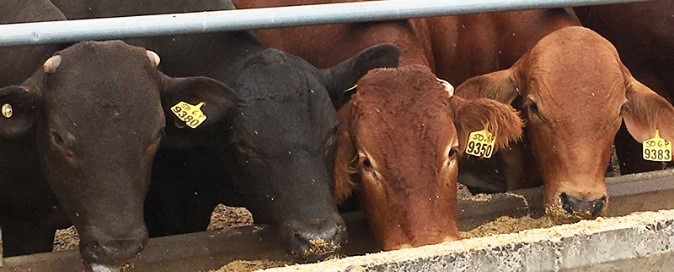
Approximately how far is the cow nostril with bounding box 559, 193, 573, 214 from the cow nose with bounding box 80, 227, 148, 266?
178cm

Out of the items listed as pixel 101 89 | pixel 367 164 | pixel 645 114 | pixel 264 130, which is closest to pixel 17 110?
pixel 101 89

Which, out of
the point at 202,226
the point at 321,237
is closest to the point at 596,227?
the point at 321,237

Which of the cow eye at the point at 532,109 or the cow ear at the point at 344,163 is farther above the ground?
the cow eye at the point at 532,109

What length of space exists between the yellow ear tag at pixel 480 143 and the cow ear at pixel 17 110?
5.89 ft

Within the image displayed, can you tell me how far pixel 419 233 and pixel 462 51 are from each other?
193 cm

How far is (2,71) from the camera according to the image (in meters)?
4.54

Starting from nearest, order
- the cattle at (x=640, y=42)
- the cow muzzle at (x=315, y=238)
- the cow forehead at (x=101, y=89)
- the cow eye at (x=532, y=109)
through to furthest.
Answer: the cow forehead at (x=101, y=89), the cow muzzle at (x=315, y=238), the cow eye at (x=532, y=109), the cattle at (x=640, y=42)

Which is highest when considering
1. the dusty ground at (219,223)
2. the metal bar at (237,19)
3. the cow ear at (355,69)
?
the metal bar at (237,19)

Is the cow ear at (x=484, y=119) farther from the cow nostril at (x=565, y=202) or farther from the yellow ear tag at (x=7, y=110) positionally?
the yellow ear tag at (x=7, y=110)

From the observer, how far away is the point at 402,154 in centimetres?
418

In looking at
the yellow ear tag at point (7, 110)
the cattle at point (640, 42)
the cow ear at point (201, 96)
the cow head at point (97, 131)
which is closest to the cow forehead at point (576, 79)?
the cattle at point (640, 42)

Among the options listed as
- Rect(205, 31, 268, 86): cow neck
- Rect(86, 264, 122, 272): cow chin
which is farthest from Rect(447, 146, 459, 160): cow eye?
Rect(86, 264, 122, 272): cow chin

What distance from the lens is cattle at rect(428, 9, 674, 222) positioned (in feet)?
15.0

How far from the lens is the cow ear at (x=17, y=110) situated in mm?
3939
